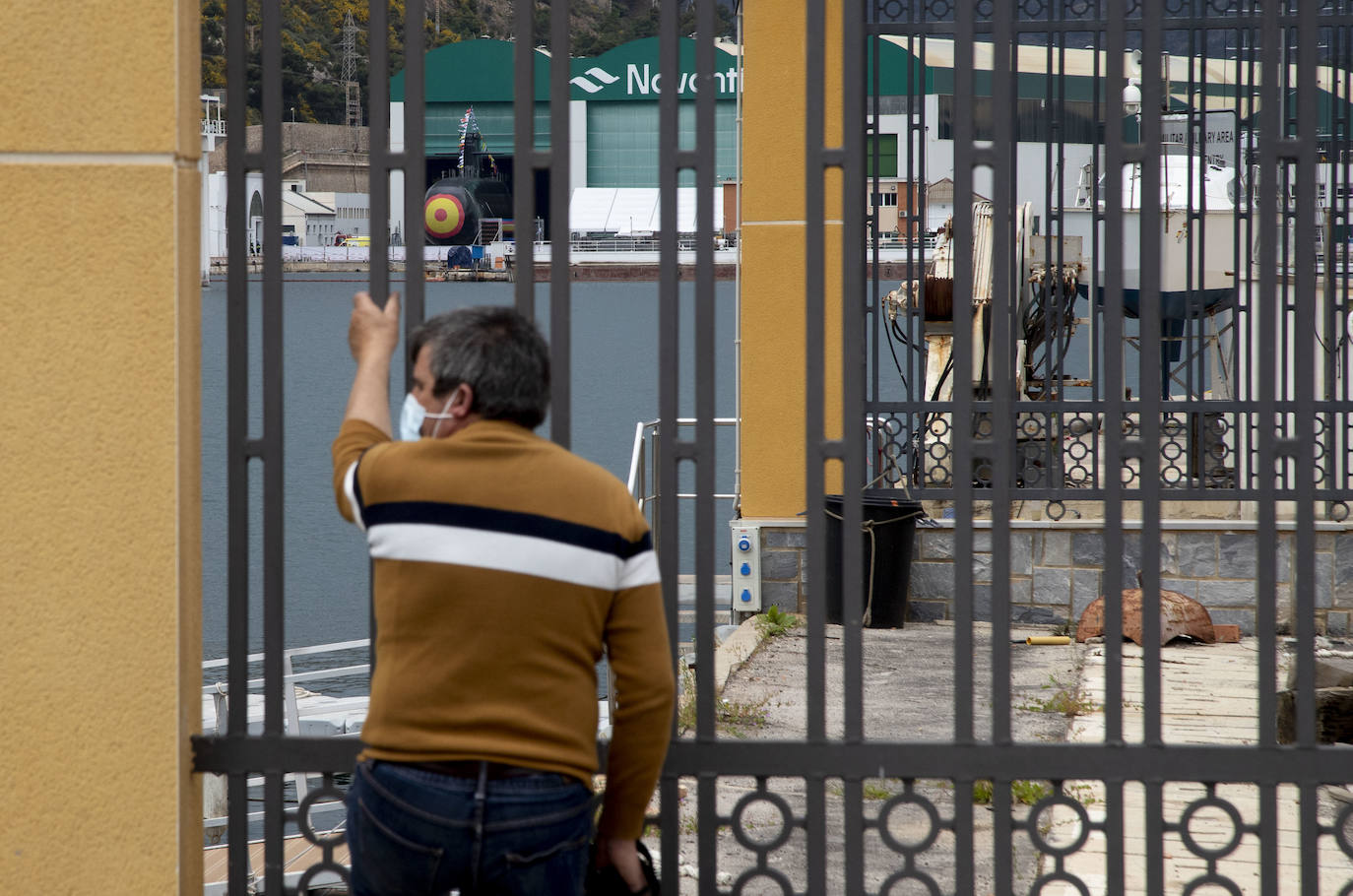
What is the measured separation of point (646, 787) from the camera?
8.34 feet

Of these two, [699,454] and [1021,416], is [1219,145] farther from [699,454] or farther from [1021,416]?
[699,454]

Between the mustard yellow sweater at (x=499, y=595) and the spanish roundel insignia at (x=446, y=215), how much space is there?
124ft

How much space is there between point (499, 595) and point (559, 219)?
95cm

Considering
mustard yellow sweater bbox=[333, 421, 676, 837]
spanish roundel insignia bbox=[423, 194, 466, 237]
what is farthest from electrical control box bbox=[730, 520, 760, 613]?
spanish roundel insignia bbox=[423, 194, 466, 237]

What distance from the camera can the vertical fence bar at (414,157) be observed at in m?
2.99

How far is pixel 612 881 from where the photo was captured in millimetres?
2664

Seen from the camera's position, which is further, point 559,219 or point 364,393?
point 559,219

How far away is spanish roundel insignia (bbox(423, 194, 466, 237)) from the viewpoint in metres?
40.7

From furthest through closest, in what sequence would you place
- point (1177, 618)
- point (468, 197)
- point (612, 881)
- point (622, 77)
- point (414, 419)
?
point (622, 77) < point (468, 197) < point (1177, 618) < point (612, 881) < point (414, 419)

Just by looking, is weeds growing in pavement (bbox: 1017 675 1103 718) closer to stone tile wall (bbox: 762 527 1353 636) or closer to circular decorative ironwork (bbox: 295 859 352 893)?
stone tile wall (bbox: 762 527 1353 636)

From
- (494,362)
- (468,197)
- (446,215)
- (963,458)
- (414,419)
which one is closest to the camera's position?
(494,362)

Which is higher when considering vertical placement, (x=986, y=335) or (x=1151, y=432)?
(x=986, y=335)

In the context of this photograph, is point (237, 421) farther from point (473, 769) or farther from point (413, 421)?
point (473, 769)

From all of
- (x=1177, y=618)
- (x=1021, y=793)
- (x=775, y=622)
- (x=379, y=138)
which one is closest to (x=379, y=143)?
(x=379, y=138)
